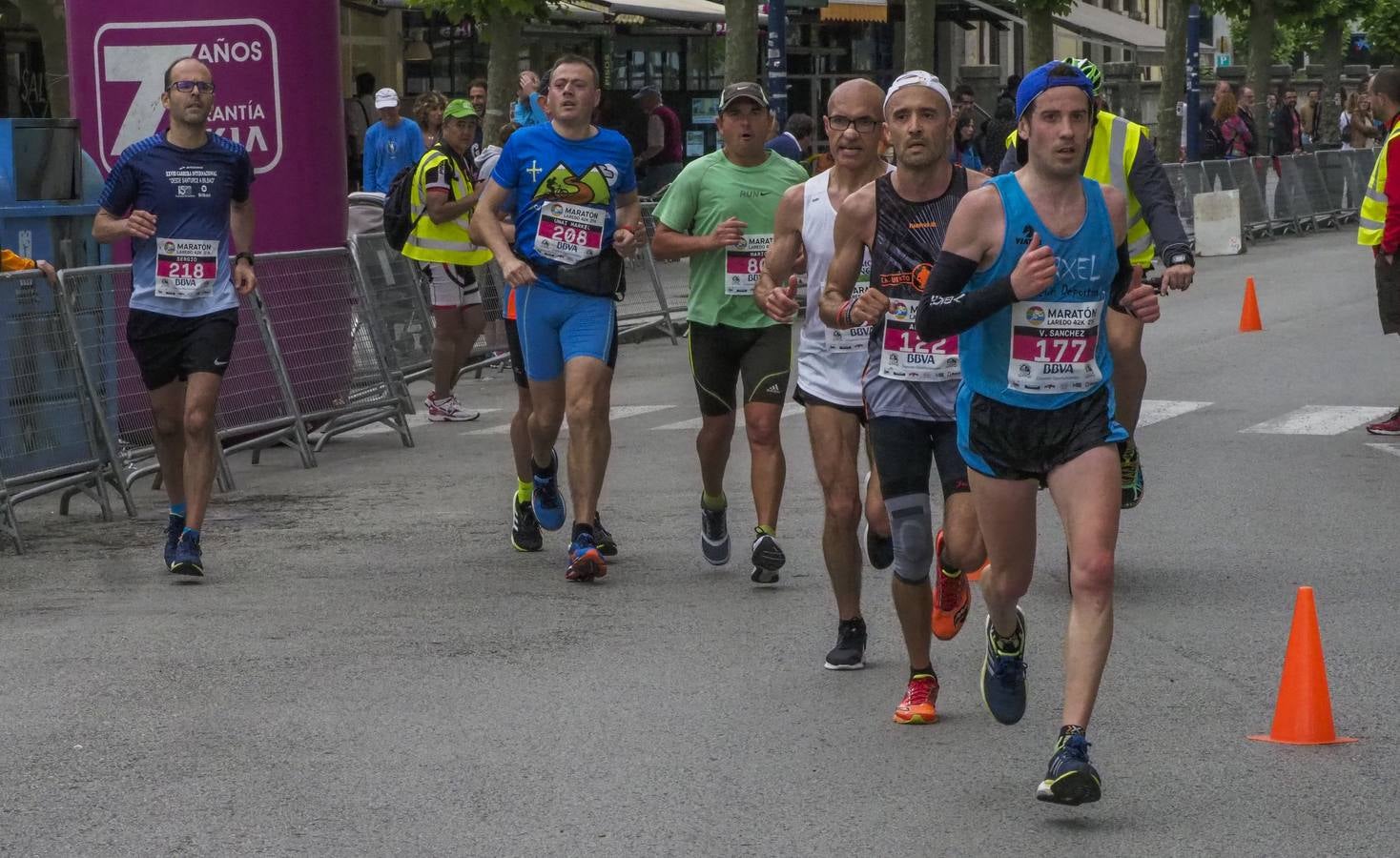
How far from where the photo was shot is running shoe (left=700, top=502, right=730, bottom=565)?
912 cm

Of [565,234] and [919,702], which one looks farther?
[565,234]

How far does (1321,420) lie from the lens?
45.2 feet

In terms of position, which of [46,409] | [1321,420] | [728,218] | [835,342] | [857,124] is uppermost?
[857,124]

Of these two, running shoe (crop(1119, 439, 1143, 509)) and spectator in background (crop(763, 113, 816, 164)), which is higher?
spectator in background (crop(763, 113, 816, 164))

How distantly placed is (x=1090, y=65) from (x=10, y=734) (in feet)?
13.3

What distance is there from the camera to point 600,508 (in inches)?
436

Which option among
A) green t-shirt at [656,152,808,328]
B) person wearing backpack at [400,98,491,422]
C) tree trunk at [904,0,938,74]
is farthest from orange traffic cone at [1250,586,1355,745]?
tree trunk at [904,0,938,74]

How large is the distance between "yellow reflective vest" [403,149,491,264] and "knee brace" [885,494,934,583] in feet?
27.9

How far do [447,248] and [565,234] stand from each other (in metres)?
5.73

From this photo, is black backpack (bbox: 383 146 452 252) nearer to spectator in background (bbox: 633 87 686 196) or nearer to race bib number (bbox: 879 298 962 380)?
race bib number (bbox: 879 298 962 380)

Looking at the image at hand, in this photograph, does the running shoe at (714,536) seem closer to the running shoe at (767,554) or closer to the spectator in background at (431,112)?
the running shoe at (767,554)

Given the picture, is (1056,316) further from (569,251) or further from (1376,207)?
(1376,207)

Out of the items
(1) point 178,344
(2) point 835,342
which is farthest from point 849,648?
(1) point 178,344

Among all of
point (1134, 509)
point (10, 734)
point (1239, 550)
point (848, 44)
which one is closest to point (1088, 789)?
point (10, 734)
